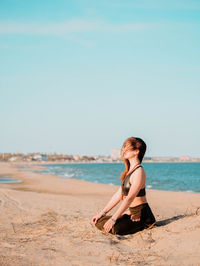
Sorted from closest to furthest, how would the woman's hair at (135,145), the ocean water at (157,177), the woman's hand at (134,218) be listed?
the woman's hair at (135,145) < the woman's hand at (134,218) < the ocean water at (157,177)

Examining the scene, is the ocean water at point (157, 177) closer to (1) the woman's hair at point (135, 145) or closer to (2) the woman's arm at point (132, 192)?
(1) the woman's hair at point (135, 145)

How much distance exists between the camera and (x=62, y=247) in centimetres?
452

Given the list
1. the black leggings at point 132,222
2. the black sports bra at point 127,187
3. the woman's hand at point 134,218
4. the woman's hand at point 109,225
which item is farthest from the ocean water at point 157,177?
the woman's hand at point 109,225

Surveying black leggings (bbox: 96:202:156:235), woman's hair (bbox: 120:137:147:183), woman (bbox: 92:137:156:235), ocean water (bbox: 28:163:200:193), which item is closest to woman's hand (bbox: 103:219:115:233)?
woman (bbox: 92:137:156:235)

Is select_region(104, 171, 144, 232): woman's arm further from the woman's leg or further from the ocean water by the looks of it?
the ocean water

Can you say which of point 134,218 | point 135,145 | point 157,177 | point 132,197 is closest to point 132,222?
point 134,218

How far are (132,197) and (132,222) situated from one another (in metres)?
0.62

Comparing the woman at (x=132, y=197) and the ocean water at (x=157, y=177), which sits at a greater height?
the woman at (x=132, y=197)

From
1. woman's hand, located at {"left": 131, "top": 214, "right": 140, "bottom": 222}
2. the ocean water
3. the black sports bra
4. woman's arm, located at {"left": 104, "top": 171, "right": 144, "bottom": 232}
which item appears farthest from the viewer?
the ocean water

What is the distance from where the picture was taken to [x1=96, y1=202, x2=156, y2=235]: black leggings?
498 cm

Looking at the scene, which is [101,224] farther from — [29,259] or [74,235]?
[29,259]

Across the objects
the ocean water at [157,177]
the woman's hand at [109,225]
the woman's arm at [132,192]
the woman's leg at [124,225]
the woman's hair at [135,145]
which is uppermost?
the woman's hair at [135,145]

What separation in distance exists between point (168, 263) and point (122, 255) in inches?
25.6

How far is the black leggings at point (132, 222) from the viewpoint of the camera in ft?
16.3
